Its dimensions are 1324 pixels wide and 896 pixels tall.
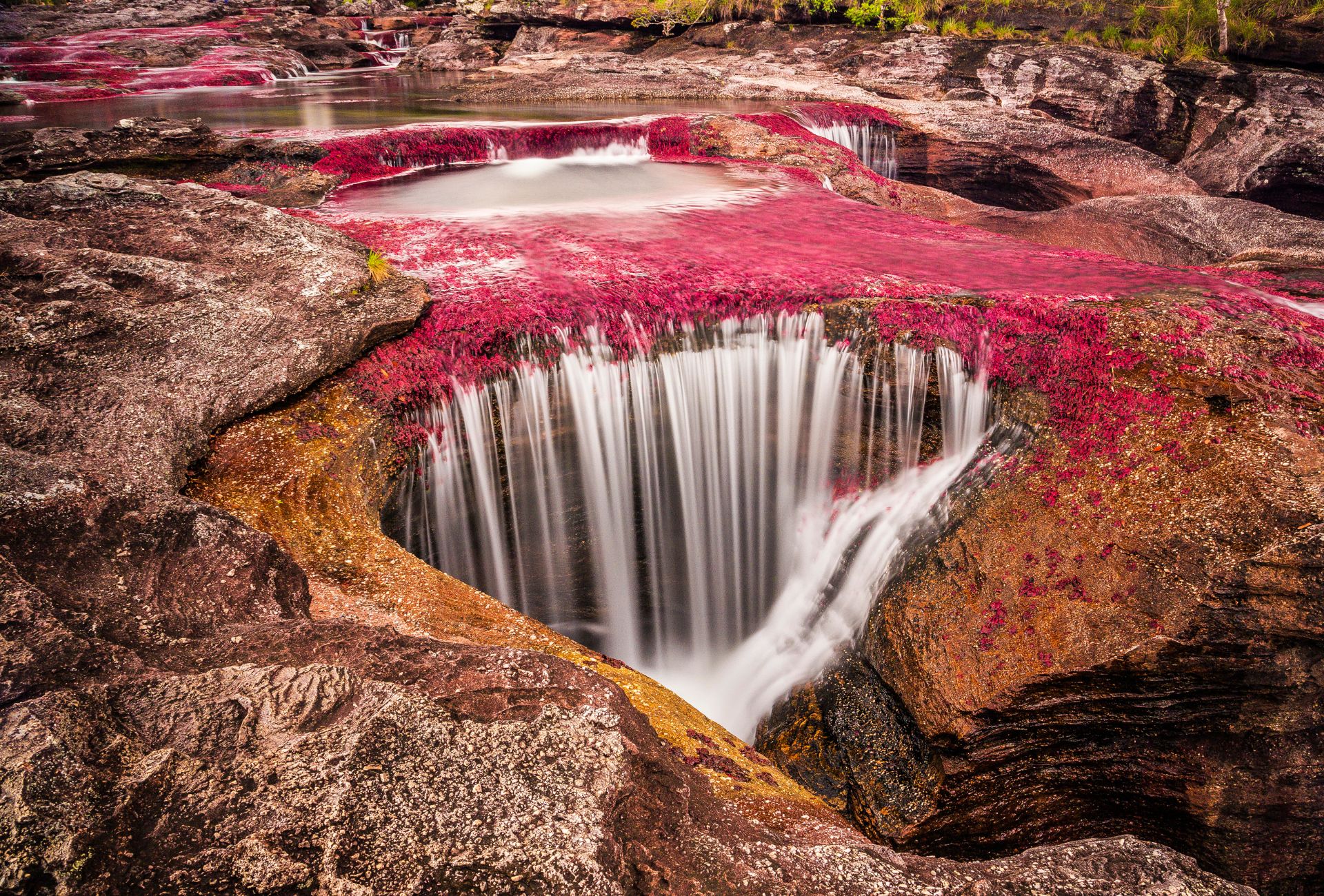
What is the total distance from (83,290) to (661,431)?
13.7 feet

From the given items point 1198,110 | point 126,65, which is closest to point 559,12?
point 126,65

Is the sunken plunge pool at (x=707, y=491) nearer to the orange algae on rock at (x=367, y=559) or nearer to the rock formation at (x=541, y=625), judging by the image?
the rock formation at (x=541, y=625)

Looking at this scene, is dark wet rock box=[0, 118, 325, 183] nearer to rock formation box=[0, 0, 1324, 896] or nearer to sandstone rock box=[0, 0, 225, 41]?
rock formation box=[0, 0, 1324, 896]

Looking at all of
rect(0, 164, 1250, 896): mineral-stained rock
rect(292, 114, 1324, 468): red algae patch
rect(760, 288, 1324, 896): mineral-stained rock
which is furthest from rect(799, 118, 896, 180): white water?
rect(0, 164, 1250, 896): mineral-stained rock

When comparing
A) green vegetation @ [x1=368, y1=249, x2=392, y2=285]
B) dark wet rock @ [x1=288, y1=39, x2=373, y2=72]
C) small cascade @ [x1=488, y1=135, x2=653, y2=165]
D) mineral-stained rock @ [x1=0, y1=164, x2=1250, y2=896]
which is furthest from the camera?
dark wet rock @ [x1=288, y1=39, x2=373, y2=72]

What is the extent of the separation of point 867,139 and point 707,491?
12.8 m

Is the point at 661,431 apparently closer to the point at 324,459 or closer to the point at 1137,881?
the point at 324,459

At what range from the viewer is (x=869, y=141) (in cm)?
1636

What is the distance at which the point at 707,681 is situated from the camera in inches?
253

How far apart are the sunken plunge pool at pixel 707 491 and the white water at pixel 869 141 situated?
37.4 feet

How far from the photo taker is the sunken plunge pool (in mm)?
5996

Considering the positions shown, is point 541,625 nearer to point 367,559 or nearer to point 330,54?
point 367,559

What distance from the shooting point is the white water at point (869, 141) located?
53.3 feet

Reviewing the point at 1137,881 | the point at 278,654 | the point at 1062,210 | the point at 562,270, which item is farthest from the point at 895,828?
the point at 1062,210
